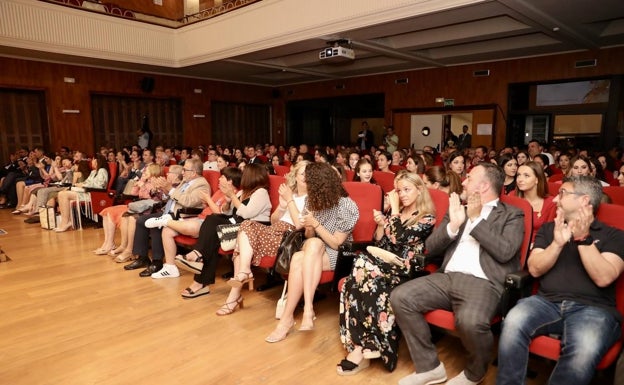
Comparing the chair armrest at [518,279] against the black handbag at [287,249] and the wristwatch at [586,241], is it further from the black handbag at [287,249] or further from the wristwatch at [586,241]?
the black handbag at [287,249]

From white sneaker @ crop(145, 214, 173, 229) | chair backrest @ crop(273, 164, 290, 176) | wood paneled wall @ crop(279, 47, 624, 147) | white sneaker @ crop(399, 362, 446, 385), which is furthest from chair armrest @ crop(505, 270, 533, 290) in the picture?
wood paneled wall @ crop(279, 47, 624, 147)

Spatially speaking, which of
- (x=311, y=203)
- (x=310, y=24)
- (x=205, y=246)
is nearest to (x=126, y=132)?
(x=310, y=24)

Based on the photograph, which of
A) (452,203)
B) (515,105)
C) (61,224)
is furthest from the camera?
(515,105)

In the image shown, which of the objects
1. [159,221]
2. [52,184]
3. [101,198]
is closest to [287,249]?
[159,221]

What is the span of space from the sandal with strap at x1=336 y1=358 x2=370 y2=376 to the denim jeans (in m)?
0.78

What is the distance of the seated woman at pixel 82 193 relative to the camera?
5.97m

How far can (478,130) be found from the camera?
1010 cm

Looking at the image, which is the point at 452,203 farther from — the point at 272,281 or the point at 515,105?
the point at 515,105

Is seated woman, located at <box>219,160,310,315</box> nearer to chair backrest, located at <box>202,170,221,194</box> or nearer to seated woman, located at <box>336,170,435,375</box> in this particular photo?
seated woman, located at <box>336,170,435,375</box>

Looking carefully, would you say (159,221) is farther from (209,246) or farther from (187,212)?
(209,246)

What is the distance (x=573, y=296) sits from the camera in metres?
2.07

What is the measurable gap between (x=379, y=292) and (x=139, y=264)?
292 centimetres

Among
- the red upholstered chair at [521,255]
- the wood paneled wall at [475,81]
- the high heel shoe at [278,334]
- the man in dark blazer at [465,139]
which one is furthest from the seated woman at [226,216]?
the wood paneled wall at [475,81]

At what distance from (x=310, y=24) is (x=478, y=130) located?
5253mm
